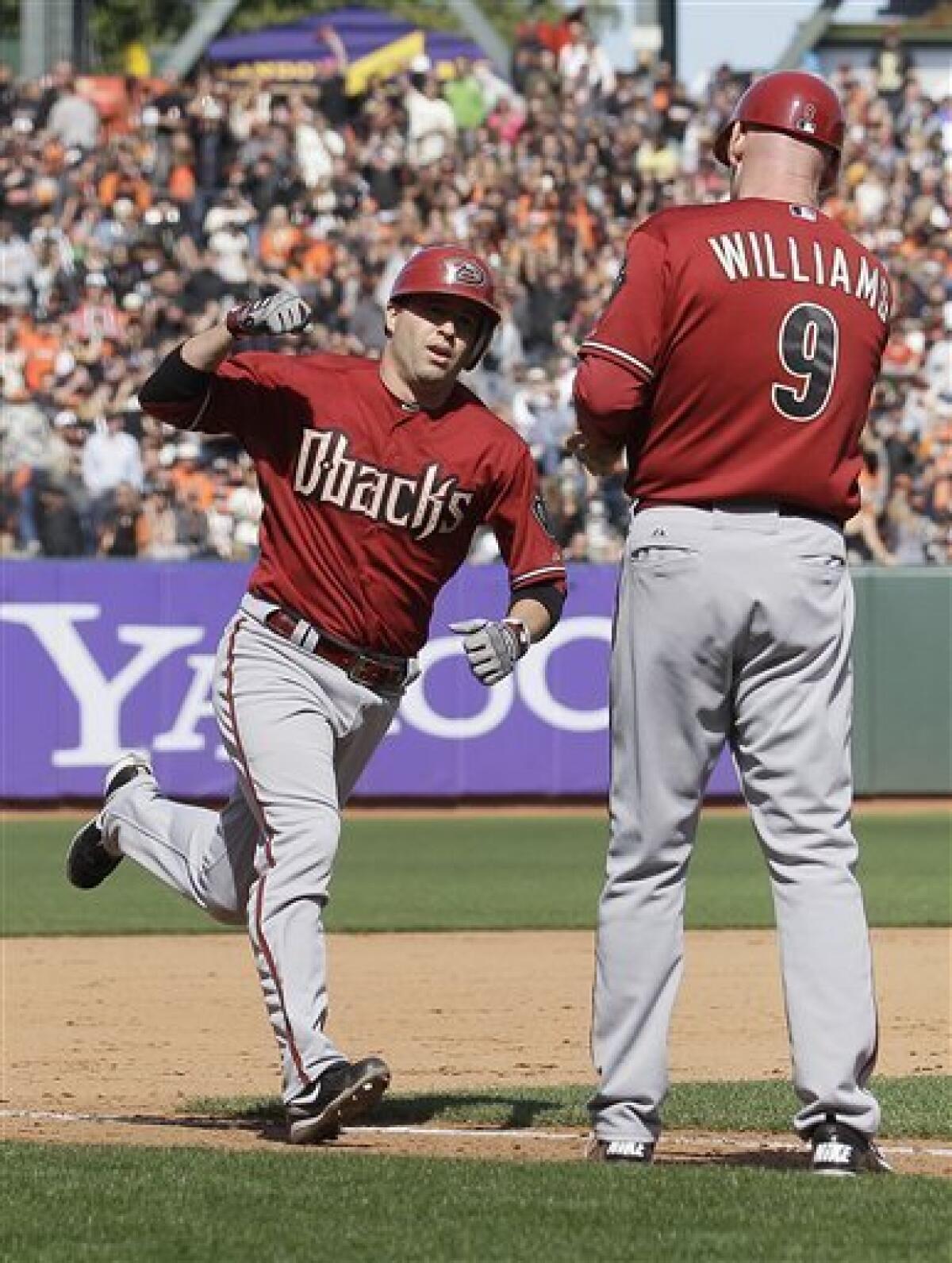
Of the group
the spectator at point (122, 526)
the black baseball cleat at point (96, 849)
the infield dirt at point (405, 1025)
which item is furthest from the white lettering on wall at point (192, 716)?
the black baseball cleat at point (96, 849)

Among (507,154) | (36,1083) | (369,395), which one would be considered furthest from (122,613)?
→ (369,395)

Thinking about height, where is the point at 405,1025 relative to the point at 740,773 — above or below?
below

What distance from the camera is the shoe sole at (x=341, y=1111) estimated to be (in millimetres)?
6125

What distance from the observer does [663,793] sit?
554cm

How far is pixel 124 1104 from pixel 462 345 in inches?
89.1

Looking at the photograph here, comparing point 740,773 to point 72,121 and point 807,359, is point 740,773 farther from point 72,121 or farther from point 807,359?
point 72,121

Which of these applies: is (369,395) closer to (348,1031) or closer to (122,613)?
(348,1031)

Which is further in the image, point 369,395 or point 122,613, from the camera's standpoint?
point 122,613

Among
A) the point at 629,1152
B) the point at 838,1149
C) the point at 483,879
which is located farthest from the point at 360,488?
the point at 483,879

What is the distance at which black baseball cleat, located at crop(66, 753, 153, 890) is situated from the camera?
739cm

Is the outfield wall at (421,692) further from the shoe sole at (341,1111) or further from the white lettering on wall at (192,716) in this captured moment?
the shoe sole at (341,1111)

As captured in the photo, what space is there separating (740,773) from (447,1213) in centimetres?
114

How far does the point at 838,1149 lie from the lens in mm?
5465

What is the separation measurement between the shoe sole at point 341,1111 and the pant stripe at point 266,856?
90mm
